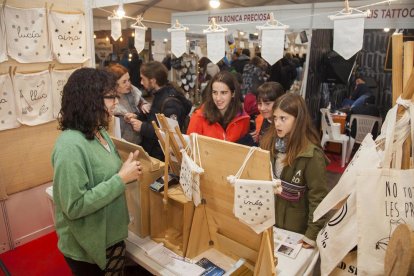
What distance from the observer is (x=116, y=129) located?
2127 millimetres

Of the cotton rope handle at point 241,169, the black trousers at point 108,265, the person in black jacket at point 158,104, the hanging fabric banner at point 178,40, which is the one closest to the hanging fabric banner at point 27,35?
the person in black jacket at point 158,104

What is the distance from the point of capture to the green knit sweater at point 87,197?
44.7 inches

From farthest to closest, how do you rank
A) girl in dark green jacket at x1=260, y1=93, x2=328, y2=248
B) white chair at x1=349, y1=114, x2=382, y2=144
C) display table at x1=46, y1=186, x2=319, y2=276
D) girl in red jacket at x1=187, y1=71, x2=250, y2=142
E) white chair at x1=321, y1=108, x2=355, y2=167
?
white chair at x1=349, y1=114, x2=382, y2=144
white chair at x1=321, y1=108, x2=355, y2=167
girl in red jacket at x1=187, y1=71, x2=250, y2=142
girl in dark green jacket at x1=260, y1=93, x2=328, y2=248
display table at x1=46, y1=186, x2=319, y2=276

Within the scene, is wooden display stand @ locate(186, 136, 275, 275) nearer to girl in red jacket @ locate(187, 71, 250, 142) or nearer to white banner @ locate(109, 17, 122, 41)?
girl in red jacket @ locate(187, 71, 250, 142)

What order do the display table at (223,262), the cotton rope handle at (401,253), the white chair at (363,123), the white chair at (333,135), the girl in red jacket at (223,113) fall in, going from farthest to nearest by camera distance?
1. the white chair at (363,123)
2. the white chair at (333,135)
3. the girl in red jacket at (223,113)
4. the display table at (223,262)
5. the cotton rope handle at (401,253)

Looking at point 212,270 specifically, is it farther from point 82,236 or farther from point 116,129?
point 116,129

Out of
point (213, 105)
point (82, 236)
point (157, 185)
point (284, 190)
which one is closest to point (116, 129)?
point (213, 105)

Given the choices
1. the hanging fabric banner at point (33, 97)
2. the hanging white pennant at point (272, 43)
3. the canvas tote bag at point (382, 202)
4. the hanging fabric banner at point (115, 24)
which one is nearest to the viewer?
the canvas tote bag at point (382, 202)

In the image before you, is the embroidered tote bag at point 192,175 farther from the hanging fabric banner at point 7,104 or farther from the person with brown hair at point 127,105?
the hanging fabric banner at point 7,104

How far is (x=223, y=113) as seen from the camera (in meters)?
2.04

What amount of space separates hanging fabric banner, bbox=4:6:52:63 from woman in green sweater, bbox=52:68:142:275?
129 centimetres

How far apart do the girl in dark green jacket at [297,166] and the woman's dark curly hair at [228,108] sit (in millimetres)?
434

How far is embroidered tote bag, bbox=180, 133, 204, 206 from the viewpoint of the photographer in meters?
1.21

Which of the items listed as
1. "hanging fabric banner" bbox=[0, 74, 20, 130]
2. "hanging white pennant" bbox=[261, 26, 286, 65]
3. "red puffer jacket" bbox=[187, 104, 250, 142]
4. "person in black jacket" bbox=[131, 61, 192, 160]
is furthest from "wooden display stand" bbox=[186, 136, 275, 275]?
"hanging fabric banner" bbox=[0, 74, 20, 130]
